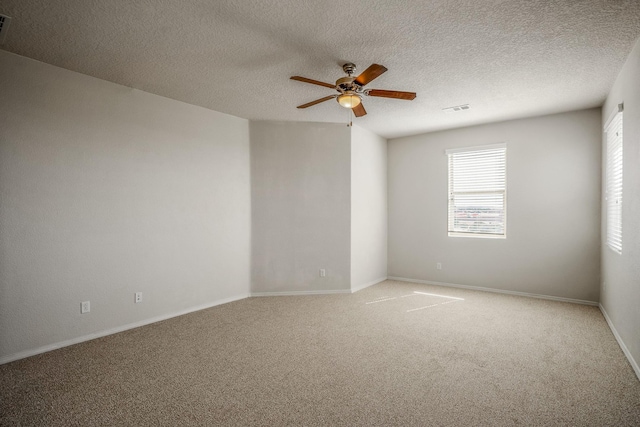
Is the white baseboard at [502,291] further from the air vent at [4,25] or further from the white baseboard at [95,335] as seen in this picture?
the air vent at [4,25]

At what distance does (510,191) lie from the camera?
5.06 m

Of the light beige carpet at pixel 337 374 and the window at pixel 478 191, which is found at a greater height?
the window at pixel 478 191

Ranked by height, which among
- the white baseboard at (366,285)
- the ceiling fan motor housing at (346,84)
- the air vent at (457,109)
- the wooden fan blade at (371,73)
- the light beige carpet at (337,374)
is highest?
the air vent at (457,109)

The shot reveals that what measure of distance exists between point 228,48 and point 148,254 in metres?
2.45

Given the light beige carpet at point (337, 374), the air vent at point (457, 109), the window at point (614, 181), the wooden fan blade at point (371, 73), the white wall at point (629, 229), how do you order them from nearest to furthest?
the light beige carpet at point (337, 374), the wooden fan blade at point (371, 73), the white wall at point (629, 229), the window at point (614, 181), the air vent at point (457, 109)

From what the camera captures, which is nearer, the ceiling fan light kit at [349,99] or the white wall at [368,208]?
the ceiling fan light kit at [349,99]

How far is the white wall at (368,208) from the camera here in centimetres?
534

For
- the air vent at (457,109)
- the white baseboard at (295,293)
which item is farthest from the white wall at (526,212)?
the white baseboard at (295,293)

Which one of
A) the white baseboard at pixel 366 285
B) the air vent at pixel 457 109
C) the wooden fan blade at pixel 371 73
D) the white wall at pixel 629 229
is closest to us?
the wooden fan blade at pixel 371 73

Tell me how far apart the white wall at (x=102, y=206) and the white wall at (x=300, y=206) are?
19.5 inches

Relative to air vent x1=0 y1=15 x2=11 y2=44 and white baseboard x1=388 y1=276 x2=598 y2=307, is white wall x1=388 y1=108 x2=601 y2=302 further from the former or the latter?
air vent x1=0 y1=15 x2=11 y2=44

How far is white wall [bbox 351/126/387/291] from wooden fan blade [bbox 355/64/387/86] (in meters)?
2.39

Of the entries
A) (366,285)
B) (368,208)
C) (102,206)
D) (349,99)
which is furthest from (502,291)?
(102,206)

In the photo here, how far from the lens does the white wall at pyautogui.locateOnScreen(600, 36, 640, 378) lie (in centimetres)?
268
